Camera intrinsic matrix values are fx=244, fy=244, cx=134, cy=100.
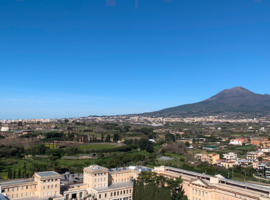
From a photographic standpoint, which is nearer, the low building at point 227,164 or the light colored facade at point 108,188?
the light colored facade at point 108,188

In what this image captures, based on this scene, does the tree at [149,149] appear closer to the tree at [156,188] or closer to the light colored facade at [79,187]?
the light colored facade at [79,187]

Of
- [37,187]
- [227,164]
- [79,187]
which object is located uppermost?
[37,187]

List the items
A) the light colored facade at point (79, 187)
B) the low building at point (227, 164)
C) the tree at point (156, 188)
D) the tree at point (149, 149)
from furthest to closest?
the tree at point (149, 149) < the low building at point (227, 164) < the tree at point (156, 188) < the light colored facade at point (79, 187)

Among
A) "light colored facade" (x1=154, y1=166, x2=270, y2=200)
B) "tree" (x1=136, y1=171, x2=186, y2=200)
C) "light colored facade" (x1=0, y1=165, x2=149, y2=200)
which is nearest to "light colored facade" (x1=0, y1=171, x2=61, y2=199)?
"light colored facade" (x1=0, y1=165, x2=149, y2=200)

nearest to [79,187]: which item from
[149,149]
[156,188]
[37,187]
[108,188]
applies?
[108,188]

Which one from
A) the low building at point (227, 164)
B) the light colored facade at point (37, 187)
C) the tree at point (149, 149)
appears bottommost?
the low building at point (227, 164)

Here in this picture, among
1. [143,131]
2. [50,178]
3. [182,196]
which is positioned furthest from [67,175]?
[143,131]

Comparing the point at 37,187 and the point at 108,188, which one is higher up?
the point at 37,187

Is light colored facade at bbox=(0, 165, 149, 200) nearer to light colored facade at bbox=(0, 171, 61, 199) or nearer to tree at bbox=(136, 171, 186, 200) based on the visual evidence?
light colored facade at bbox=(0, 171, 61, 199)

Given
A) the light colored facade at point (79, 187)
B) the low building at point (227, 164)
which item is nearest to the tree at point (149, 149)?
the low building at point (227, 164)

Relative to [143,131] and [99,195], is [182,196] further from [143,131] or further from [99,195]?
[143,131]

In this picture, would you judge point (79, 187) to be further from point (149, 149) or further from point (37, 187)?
point (149, 149)
